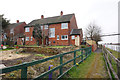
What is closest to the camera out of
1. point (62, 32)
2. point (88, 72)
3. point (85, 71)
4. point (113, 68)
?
point (88, 72)

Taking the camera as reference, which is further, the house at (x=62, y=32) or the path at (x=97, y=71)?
the house at (x=62, y=32)

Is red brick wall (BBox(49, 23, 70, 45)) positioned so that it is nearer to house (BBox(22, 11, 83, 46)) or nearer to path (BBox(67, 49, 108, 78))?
house (BBox(22, 11, 83, 46))

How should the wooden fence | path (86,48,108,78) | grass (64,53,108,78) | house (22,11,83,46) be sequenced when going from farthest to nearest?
1. house (22,11,83,46)
2. path (86,48,108,78)
3. grass (64,53,108,78)
4. the wooden fence

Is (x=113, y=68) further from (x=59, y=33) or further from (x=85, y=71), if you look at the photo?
(x=59, y=33)

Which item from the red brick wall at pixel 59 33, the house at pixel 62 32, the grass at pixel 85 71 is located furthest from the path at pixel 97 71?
the red brick wall at pixel 59 33

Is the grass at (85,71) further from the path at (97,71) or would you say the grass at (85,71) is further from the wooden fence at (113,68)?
the wooden fence at (113,68)

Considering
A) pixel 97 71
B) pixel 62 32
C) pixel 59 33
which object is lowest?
pixel 97 71

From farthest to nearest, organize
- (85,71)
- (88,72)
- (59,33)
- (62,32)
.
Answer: (59,33)
(62,32)
(85,71)
(88,72)

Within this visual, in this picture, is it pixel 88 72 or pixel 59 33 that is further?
pixel 59 33

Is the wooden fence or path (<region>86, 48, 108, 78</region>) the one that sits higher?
the wooden fence

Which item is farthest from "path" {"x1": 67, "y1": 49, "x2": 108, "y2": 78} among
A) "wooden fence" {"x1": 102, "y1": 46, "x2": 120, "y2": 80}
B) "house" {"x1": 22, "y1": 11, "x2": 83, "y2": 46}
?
"house" {"x1": 22, "y1": 11, "x2": 83, "y2": 46}

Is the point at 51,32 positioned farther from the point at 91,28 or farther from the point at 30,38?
the point at 91,28

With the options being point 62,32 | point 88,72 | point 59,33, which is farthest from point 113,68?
point 59,33

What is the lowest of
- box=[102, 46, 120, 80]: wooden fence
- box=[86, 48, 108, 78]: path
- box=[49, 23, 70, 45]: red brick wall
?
box=[86, 48, 108, 78]: path
